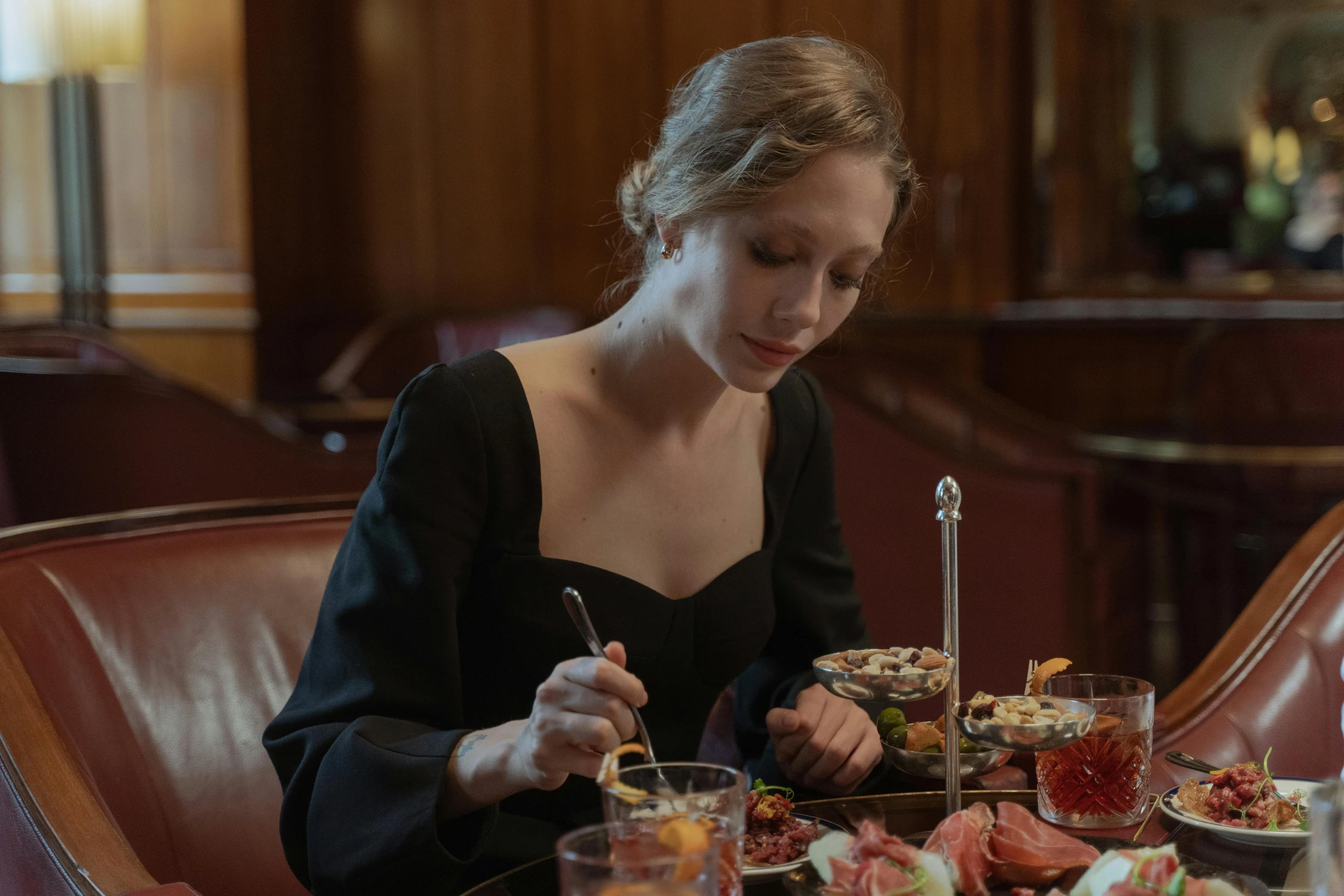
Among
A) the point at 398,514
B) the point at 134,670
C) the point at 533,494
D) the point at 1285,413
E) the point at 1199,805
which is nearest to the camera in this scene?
the point at 1199,805

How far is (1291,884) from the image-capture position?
106 cm

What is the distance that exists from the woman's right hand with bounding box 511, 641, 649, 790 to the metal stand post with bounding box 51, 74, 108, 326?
14.8 ft

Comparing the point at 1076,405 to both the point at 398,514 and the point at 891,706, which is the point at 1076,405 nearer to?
the point at 891,706

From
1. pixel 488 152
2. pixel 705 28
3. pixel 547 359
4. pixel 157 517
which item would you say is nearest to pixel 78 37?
pixel 488 152

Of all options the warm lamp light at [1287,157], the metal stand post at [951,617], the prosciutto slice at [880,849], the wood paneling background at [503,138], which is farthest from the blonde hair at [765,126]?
the warm lamp light at [1287,157]

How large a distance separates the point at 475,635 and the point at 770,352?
17.8 inches

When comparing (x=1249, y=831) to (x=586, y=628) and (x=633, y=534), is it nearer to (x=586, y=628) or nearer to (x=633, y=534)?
(x=586, y=628)

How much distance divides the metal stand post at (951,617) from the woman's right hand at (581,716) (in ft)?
Answer: 0.77

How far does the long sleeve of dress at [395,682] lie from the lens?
4.09 ft

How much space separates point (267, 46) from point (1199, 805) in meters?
5.03

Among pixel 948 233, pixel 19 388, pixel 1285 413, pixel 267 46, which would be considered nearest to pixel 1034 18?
pixel 948 233

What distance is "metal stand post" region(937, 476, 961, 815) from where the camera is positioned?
1047mm

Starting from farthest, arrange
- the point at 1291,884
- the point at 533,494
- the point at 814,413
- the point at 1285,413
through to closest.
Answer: the point at 1285,413 → the point at 814,413 → the point at 533,494 → the point at 1291,884

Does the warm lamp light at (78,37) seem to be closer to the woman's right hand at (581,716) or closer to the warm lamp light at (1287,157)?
the warm lamp light at (1287,157)
